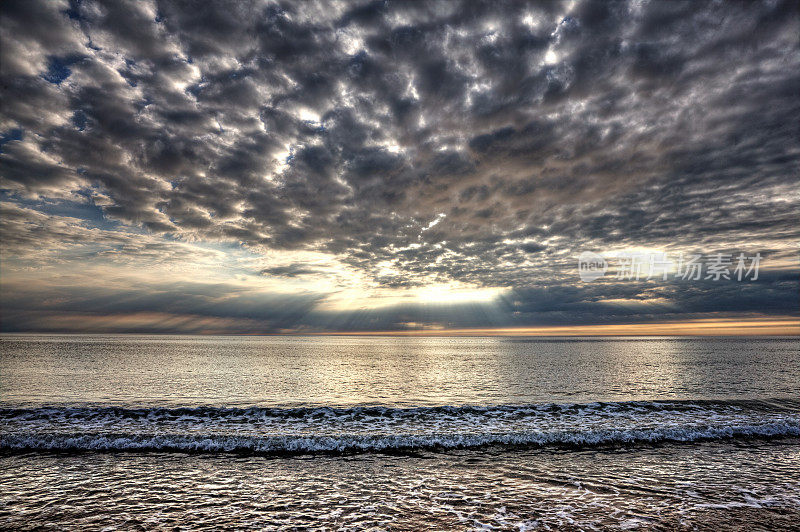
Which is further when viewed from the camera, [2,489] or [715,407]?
[715,407]

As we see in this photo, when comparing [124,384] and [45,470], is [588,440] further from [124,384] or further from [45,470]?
[124,384]

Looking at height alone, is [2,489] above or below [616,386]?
above

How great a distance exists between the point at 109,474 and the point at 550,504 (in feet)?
48.0

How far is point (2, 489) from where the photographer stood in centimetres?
1084

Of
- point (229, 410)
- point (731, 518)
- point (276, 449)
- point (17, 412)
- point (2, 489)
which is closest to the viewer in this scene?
point (731, 518)

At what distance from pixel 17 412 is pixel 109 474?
47.8 ft

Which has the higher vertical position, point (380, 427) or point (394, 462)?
point (394, 462)

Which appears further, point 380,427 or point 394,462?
point 380,427

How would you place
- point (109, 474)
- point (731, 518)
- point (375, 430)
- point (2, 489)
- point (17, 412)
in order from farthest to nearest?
1. point (17, 412)
2. point (375, 430)
3. point (109, 474)
4. point (2, 489)
5. point (731, 518)

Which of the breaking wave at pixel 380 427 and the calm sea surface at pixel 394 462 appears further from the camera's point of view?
the breaking wave at pixel 380 427

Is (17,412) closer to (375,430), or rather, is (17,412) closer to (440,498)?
(375,430)

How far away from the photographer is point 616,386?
35281mm

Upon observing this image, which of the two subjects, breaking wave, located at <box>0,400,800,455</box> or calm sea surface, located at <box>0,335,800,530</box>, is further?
breaking wave, located at <box>0,400,800,455</box>

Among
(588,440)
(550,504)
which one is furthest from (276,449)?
(588,440)
